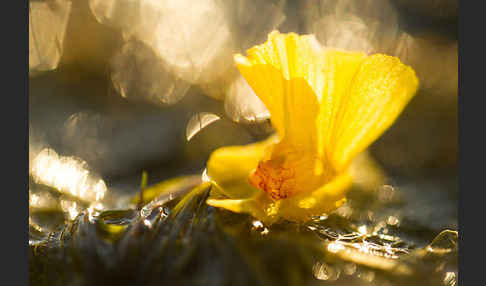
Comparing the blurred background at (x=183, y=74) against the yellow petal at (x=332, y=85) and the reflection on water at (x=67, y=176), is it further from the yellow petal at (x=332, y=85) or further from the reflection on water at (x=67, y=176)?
the yellow petal at (x=332, y=85)

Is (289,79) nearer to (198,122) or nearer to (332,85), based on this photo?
(332,85)

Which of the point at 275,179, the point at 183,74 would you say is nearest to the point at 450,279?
the point at 275,179

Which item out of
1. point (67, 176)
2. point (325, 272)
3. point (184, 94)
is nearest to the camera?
point (325, 272)

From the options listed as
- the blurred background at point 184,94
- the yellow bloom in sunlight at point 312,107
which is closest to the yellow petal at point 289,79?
the yellow bloom in sunlight at point 312,107

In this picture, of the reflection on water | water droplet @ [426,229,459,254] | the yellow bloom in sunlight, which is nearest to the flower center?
the yellow bloom in sunlight

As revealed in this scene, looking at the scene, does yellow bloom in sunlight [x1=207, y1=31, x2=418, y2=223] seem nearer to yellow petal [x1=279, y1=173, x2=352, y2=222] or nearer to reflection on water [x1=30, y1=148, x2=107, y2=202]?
yellow petal [x1=279, y1=173, x2=352, y2=222]
